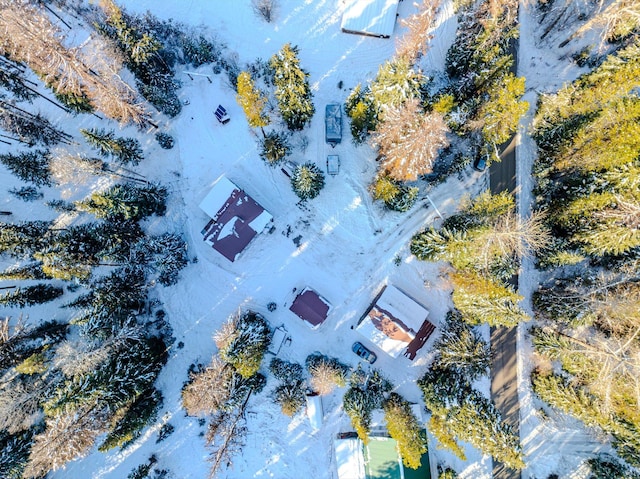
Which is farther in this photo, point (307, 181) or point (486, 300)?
point (307, 181)

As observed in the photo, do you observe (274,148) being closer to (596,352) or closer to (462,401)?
(462,401)

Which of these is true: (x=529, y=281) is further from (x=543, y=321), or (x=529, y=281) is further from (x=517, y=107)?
(x=517, y=107)

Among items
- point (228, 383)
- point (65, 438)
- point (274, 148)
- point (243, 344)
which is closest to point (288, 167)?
point (274, 148)

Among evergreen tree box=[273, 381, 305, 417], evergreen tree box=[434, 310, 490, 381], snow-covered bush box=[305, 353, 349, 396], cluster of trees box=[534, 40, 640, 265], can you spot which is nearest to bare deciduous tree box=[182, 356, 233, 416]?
evergreen tree box=[273, 381, 305, 417]

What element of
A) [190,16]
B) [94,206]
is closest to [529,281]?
[94,206]

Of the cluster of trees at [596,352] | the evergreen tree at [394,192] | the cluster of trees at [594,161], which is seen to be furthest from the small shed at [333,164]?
the cluster of trees at [596,352]

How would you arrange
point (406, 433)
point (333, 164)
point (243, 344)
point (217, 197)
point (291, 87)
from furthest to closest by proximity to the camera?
point (333, 164), point (217, 197), point (243, 344), point (291, 87), point (406, 433)
